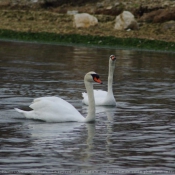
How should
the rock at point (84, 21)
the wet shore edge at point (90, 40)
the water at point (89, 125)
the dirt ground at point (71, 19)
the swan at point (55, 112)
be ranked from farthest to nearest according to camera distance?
the rock at point (84, 21) → the dirt ground at point (71, 19) → the wet shore edge at point (90, 40) → the swan at point (55, 112) → the water at point (89, 125)

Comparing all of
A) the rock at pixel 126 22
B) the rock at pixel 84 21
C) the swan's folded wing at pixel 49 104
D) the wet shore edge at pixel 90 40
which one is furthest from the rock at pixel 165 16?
the swan's folded wing at pixel 49 104

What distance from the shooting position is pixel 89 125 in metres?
15.5

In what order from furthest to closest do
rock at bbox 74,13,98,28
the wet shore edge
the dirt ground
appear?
rock at bbox 74,13,98,28, the dirt ground, the wet shore edge

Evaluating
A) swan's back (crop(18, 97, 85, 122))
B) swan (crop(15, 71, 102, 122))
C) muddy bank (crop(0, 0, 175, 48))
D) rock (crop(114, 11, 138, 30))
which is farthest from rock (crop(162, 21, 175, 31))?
swan's back (crop(18, 97, 85, 122))

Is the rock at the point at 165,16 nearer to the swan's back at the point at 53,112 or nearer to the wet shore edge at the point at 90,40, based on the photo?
the wet shore edge at the point at 90,40

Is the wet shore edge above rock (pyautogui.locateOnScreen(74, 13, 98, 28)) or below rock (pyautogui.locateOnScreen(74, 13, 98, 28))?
below

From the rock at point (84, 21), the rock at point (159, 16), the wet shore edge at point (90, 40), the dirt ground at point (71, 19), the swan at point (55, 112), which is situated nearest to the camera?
the swan at point (55, 112)

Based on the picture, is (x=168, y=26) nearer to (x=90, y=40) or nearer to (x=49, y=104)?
(x=90, y=40)

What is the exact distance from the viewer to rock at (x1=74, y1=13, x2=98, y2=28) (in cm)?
4062

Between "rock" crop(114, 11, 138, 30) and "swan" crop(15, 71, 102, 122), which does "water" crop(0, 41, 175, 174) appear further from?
"rock" crop(114, 11, 138, 30)

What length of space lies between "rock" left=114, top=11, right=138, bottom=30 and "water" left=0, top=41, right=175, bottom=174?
32.6 ft

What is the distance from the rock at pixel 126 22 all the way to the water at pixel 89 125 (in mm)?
9939

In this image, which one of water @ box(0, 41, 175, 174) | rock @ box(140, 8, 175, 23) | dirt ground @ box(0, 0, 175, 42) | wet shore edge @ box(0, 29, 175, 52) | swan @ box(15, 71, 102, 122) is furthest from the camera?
rock @ box(140, 8, 175, 23)

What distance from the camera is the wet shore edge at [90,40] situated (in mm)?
36844
